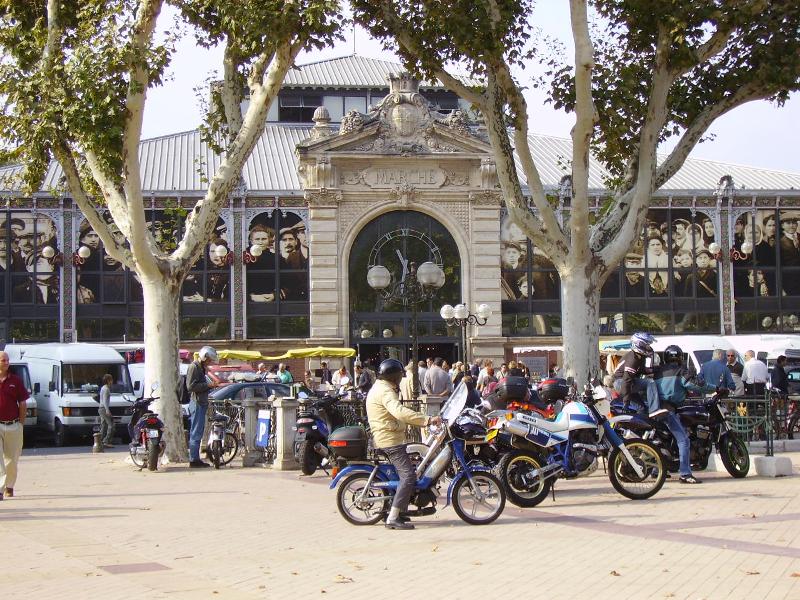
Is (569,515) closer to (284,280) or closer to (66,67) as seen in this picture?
(66,67)

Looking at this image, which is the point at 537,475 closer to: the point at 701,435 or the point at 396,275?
the point at 701,435

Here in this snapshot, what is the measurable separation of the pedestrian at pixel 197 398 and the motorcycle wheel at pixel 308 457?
2525 mm

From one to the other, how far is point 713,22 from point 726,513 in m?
8.08

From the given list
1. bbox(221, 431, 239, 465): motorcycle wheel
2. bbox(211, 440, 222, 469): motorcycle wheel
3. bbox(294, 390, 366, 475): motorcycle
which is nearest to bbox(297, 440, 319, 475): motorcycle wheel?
bbox(294, 390, 366, 475): motorcycle

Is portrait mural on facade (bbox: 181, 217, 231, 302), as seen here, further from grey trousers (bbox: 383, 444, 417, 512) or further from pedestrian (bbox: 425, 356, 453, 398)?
grey trousers (bbox: 383, 444, 417, 512)

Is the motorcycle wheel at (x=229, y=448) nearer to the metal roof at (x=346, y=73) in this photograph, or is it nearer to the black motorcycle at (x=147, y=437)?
the black motorcycle at (x=147, y=437)

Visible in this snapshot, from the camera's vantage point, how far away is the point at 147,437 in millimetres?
19234

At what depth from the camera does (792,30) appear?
17.6 meters

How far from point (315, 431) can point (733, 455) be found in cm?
613

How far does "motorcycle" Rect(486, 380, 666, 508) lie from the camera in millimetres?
13250

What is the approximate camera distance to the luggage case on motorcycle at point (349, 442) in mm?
12133

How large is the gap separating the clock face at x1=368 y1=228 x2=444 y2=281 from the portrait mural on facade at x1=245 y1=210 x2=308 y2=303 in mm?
2722

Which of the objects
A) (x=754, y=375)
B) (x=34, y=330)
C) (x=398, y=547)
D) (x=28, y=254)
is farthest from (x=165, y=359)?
(x=28, y=254)

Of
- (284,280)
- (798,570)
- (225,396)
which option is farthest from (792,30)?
(284,280)
